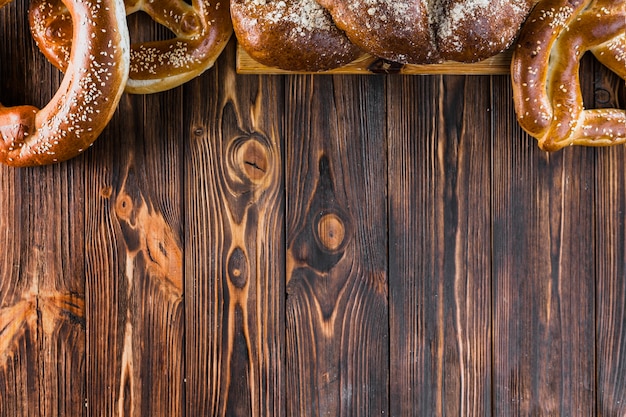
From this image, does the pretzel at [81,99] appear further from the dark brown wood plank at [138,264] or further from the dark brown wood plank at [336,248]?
the dark brown wood plank at [336,248]

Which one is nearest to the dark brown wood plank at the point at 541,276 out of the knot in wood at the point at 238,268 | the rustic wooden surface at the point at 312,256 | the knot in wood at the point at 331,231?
the rustic wooden surface at the point at 312,256

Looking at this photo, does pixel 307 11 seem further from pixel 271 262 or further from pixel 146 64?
pixel 271 262

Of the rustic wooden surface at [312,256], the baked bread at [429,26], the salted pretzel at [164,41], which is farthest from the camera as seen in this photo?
the rustic wooden surface at [312,256]

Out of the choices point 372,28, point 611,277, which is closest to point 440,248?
point 611,277

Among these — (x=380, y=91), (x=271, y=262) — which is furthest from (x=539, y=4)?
(x=271, y=262)

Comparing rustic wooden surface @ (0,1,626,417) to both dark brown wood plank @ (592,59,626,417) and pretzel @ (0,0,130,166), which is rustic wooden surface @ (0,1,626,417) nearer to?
dark brown wood plank @ (592,59,626,417)

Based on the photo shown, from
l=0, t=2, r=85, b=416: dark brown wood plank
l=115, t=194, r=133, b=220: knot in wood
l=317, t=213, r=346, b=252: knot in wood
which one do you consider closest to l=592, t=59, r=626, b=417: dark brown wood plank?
l=317, t=213, r=346, b=252: knot in wood
